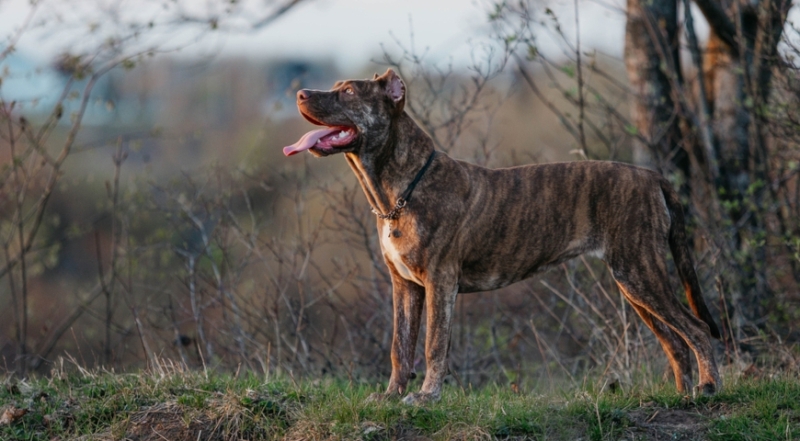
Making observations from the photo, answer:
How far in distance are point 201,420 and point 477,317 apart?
5493 mm

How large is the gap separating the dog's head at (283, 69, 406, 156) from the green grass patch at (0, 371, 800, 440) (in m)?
1.48

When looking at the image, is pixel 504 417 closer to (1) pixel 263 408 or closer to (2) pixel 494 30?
(1) pixel 263 408

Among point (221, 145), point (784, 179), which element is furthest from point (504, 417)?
point (221, 145)

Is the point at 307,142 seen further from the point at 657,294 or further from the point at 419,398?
the point at 657,294

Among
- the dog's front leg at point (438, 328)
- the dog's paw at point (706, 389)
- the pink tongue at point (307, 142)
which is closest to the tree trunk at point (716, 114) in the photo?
the dog's paw at point (706, 389)

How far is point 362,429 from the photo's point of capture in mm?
4820

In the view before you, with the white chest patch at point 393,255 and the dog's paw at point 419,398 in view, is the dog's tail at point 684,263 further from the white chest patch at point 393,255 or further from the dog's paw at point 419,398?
the dog's paw at point 419,398

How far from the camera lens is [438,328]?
544 centimetres

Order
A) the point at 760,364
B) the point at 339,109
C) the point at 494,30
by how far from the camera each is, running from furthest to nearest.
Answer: the point at 494,30, the point at 760,364, the point at 339,109

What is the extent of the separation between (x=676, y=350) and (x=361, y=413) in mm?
2178

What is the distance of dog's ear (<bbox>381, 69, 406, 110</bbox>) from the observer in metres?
5.43

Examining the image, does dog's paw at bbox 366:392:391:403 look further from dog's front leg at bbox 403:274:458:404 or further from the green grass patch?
dog's front leg at bbox 403:274:458:404

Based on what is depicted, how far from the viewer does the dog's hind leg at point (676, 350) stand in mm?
5719

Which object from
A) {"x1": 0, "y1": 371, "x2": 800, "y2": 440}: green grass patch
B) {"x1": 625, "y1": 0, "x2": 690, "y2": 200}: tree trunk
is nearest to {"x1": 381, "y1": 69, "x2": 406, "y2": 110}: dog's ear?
{"x1": 0, "y1": 371, "x2": 800, "y2": 440}: green grass patch
